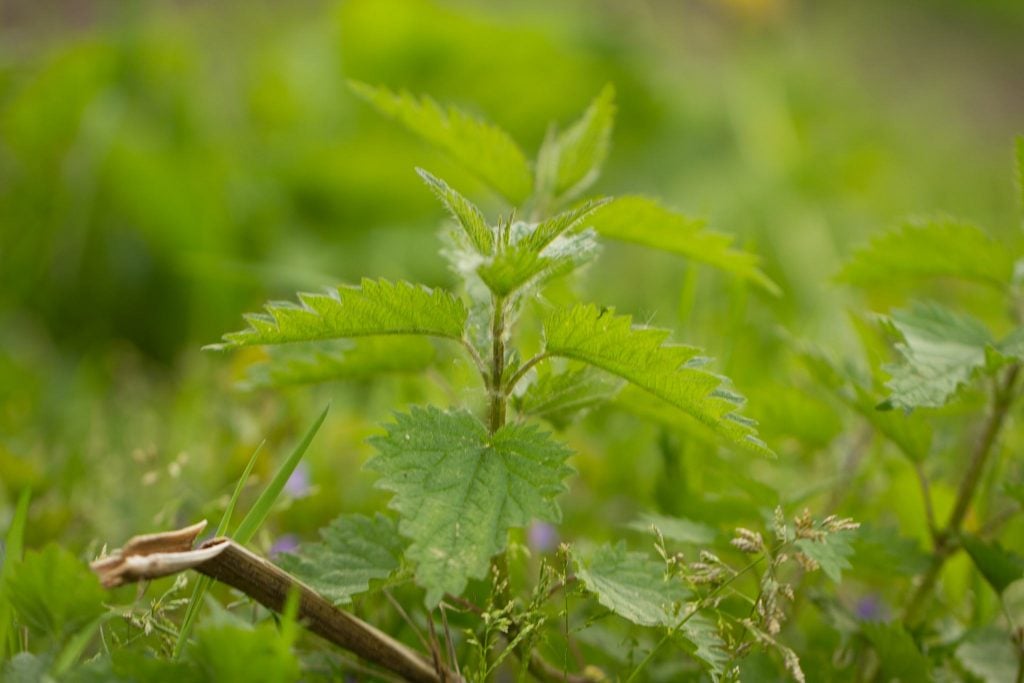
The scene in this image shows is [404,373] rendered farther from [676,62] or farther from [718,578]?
[676,62]

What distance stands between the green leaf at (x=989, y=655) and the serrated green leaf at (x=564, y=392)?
459 millimetres

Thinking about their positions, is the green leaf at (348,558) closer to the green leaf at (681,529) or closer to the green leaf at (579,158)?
the green leaf at (681,529)

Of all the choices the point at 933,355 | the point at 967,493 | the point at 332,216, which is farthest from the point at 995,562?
the point at 332,216

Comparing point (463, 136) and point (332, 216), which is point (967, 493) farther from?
point (332, 216)

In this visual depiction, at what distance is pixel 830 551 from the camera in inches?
36.7

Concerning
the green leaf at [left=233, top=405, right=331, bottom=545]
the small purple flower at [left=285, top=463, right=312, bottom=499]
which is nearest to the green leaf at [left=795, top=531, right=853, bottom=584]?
the green leaf at [left=233, top=405, right=331, bottom=545]

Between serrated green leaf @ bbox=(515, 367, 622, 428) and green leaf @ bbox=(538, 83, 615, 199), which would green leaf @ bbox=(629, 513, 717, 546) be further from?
green leaf @ bbox=(538, 83, 615, 199)

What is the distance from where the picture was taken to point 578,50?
3.33 m

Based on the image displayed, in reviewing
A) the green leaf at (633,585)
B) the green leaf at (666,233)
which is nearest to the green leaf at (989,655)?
the green leaf at (633,585)

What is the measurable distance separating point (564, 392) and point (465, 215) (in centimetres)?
20

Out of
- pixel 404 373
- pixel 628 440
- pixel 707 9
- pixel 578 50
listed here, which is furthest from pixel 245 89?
pixel 707 9

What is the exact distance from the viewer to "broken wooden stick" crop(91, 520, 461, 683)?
31.4 inches

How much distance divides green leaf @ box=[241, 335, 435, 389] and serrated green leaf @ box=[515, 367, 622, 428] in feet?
0.55

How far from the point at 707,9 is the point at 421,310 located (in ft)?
16.8
